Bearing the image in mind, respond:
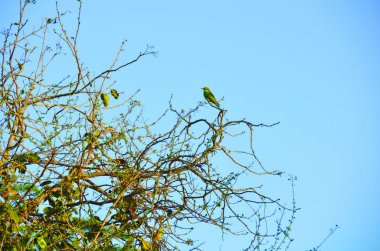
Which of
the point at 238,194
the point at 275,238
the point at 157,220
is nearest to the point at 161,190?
the point at 157,220

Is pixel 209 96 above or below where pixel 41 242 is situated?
above

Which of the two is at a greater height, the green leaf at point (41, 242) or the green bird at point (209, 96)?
the green bird at point (209, 96)

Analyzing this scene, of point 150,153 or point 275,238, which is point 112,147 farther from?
point 275,238

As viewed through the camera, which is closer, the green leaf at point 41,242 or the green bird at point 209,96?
the green leaf at point 41,242

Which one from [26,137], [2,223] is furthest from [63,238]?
[26,137]

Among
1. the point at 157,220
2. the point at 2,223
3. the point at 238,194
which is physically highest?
the point at 238,194

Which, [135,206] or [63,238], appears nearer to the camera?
[63,238]

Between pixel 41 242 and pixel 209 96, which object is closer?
pixel 41 242

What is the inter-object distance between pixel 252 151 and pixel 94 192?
88 centimetres

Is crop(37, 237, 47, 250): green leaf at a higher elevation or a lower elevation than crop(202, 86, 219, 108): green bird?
lower

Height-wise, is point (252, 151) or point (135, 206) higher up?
point (252, 151)

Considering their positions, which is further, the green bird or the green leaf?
the green bird

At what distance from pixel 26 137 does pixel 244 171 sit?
1170mm

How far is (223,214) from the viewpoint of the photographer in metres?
3.58
